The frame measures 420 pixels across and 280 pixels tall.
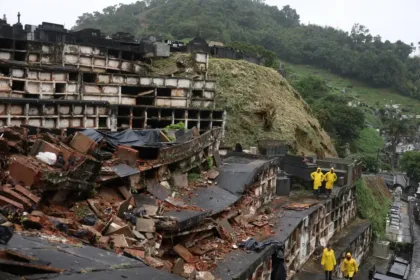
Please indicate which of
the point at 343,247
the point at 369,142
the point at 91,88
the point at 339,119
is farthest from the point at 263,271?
the point at 369,142

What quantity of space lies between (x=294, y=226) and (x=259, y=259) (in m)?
4.59

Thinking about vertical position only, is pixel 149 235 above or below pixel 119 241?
below

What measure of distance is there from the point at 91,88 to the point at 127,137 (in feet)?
35.8

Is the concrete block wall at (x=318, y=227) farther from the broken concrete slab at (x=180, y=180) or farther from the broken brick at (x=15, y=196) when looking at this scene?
the broken brick at (x=15, y=196)

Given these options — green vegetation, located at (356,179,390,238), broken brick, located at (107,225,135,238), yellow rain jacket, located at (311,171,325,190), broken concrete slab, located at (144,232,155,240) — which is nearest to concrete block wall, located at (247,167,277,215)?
yellow rain jacket, located at (311,171,325,190)

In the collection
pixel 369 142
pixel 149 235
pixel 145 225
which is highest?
pixel 145 225

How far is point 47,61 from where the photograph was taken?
31312mm

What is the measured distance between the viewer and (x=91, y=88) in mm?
27594

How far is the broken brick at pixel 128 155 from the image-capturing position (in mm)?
15586

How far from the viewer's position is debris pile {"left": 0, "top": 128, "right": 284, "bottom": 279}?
36.7 feet

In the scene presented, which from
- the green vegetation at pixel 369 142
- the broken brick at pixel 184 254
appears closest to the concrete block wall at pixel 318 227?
the broken brick at pixel 184 254

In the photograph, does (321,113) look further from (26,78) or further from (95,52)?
(26,78)

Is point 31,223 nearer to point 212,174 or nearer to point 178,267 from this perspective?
point 178,267

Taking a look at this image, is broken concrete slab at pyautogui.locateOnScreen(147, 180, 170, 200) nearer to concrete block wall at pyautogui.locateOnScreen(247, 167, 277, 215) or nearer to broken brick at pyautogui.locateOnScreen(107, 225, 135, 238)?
broken brick at pyautogui.locateOnScreen(107, 225, 135, 238)
